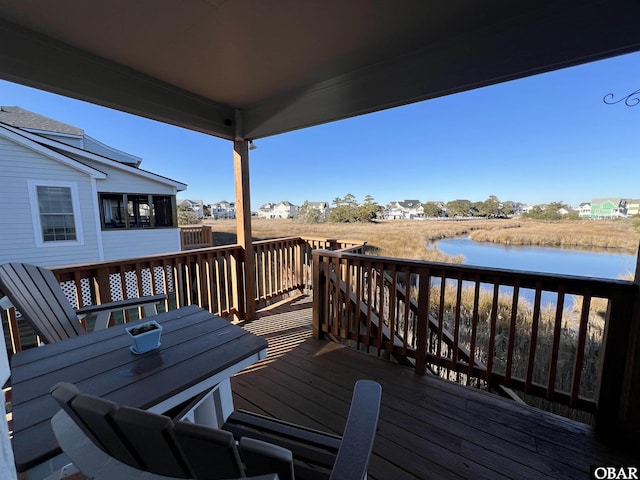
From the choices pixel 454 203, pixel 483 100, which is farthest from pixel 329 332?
pixel 454 203

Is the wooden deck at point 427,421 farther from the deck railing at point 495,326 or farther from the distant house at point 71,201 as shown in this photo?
the distant house at point 71,201

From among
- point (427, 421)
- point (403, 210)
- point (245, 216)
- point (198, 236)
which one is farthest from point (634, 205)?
point (403, 210)

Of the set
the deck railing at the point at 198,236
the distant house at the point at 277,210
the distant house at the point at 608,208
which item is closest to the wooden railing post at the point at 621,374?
the distant house at the point at 608,208

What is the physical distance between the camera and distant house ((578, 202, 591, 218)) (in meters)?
5.15

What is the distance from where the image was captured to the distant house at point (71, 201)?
17.0 ft

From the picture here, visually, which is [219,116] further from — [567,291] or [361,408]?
[567,291]

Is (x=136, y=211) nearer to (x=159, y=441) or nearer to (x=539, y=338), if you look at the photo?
(x=159, y=441)

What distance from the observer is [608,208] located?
13.1 ft

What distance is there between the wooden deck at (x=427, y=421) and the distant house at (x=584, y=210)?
526 cm

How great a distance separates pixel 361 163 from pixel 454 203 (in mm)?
5222

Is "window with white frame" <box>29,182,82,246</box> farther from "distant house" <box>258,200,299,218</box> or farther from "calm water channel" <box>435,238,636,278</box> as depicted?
"distant house" <box>258,200,299,218</box>

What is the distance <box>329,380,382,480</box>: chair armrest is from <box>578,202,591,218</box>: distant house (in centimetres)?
666

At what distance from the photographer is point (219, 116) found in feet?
9.82

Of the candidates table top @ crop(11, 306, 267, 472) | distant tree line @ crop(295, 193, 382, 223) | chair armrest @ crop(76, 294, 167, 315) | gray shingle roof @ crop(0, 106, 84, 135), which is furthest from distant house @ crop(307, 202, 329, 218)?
table top @ crop(11, 306, 267, 472)
